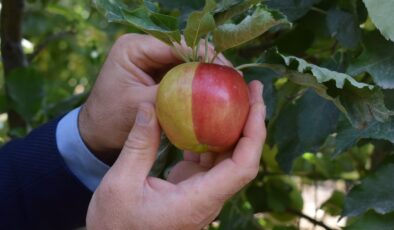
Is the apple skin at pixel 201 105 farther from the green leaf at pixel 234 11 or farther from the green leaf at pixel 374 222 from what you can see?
the green leaf at pixel 374 222

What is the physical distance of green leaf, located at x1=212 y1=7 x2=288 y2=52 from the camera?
725 mm

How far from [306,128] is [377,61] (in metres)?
0.23

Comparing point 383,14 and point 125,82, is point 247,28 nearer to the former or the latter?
point 383,14

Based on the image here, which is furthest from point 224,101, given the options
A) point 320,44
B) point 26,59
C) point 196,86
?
point 26,59

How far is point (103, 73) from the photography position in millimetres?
1096

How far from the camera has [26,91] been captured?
1.62 meters

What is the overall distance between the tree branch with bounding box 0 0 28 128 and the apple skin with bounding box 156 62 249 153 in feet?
2.75

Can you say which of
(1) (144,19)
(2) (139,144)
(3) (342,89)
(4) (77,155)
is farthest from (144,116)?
(4) (77,155)

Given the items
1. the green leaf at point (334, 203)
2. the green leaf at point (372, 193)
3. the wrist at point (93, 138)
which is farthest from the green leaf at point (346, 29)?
the green leaf at point (334, 203)

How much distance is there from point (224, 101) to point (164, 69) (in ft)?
0.99

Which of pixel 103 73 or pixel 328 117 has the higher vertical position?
pixel 103 73

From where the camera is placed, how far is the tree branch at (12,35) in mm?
1516

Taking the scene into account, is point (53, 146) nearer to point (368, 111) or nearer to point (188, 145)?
point (188, 145)

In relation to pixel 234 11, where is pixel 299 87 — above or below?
below
